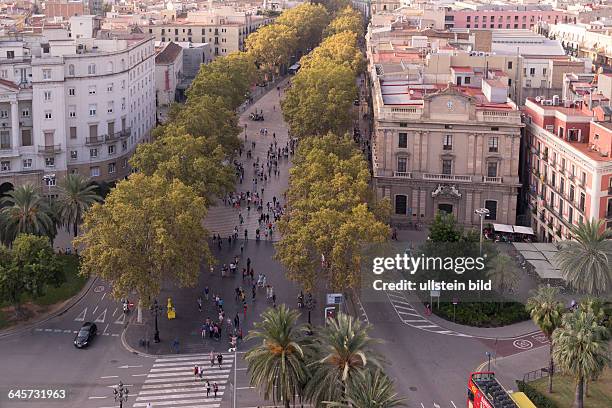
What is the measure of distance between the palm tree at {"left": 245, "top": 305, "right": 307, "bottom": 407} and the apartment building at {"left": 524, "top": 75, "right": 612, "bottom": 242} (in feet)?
124

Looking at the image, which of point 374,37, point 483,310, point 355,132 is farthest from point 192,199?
point 374,37

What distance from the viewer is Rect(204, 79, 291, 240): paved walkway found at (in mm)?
92625

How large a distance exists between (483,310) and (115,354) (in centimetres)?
2911

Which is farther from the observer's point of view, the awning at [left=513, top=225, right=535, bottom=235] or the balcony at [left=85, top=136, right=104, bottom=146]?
the balcony at [left=85, top=136, right=104, bottom=146]

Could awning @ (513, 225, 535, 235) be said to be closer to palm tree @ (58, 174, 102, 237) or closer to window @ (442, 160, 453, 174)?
window @ (442, 160, 453, 174)

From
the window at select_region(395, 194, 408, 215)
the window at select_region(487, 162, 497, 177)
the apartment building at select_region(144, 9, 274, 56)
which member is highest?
the apartment building at select_region(144, 9, 274, 56)

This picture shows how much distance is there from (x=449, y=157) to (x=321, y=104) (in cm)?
3022

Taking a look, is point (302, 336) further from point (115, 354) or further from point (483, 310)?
point (483, 310)

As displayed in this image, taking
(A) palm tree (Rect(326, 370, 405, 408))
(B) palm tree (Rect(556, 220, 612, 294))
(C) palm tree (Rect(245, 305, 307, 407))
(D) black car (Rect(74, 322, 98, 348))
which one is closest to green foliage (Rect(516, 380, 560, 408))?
(B) palm tree (Rect(556, 220, 612, 294))

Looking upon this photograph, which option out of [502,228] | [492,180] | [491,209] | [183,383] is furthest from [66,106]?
[183,383]

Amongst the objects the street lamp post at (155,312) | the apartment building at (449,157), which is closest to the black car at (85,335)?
the street lamp post at (155,312)

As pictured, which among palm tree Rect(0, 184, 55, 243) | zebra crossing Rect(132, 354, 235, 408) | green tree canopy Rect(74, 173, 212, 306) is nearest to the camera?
zebra crossing Rect(132, 354, 235, 408)

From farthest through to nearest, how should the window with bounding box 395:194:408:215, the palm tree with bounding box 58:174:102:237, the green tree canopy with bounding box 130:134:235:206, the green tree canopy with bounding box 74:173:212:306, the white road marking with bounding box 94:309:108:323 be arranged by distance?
1. the window with bounding box 395:194:408:215
2. the green tree canopy with bounding box 130:134:235:206
3. the palm tree with bounding box 58:174:102:237
4. the white road marking with bounding box 94:309:108:323
5. the green tree canopy with bounding box 74:173:212:306

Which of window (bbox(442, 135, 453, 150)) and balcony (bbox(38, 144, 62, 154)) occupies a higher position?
window (bbox(442, 135, 453, 150))
